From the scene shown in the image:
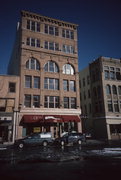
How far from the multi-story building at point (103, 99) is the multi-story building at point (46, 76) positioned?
6.85 meters

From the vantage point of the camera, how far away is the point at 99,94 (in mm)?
35594

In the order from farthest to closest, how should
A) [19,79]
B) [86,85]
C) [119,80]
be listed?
[86,85] → [119,80] → [19,79]

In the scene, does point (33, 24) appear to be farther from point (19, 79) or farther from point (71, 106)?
point (71, 106)

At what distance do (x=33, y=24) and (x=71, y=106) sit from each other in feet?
60.8

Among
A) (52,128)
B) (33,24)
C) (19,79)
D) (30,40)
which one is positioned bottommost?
(52,128)

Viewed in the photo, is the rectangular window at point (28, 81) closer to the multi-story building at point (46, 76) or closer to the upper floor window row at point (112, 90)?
the multi-story building at point (46, 76)

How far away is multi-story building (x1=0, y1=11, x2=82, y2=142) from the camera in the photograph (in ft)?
87.3

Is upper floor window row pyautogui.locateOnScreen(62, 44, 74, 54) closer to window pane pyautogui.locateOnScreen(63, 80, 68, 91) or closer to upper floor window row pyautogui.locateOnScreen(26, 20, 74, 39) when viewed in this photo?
upper floor window row pyautogui.locateOnScreen(26, 20, 74, 39)

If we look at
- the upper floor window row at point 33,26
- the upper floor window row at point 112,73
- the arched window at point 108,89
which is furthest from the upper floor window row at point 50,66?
the arched window at point 108,89

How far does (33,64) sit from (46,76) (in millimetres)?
3410

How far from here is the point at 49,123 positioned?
27.3 meters

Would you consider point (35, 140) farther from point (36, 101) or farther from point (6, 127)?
point (36, 101)

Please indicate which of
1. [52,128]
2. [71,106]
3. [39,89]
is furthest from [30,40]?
[52,128]

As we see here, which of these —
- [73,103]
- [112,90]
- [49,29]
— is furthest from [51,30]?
[112,90]
